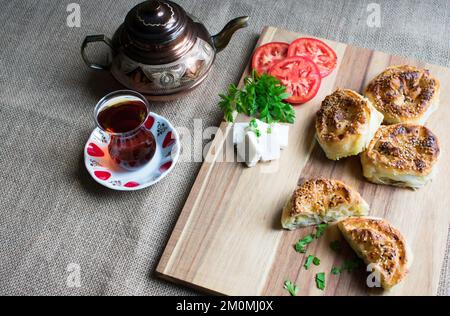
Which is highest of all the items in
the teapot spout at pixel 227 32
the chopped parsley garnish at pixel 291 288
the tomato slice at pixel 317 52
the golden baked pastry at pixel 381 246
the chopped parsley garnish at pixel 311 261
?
the teapot spout at pixel 227 32

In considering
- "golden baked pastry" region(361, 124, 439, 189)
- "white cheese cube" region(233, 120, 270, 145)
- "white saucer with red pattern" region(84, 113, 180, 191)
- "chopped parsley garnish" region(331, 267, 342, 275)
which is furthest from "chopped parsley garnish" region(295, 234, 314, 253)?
"white saucer with red pattern" region(84, 113, 180, 191)

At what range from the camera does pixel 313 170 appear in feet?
6.13

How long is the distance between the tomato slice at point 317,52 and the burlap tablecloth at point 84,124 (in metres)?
0.21

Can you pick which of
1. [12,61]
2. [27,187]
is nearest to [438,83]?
[27,187]

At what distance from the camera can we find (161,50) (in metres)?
1.87

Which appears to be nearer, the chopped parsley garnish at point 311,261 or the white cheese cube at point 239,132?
the chopped parsley garnish at point 311,261

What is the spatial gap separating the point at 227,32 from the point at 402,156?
0.84m

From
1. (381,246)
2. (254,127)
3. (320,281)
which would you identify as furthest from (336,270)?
(254,127)

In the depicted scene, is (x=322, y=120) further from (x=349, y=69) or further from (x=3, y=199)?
(x=3, y=199)

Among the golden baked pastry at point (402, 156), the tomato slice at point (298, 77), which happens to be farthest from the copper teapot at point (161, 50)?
the golden baked pastry at point (402, 156)

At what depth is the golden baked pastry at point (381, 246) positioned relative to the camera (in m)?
1.58

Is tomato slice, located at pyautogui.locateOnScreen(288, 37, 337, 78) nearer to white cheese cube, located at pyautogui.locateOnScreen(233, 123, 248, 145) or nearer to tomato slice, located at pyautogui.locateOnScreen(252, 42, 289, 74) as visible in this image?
tomato slice, located at pyautogui.locateOnScreen(252, 42, 289, 74)

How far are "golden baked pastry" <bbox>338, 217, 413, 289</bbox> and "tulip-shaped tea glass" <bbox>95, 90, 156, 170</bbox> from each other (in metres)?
0.76

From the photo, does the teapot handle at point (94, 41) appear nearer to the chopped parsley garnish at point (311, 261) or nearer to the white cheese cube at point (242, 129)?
the white cheese cube at point (242, 129)
